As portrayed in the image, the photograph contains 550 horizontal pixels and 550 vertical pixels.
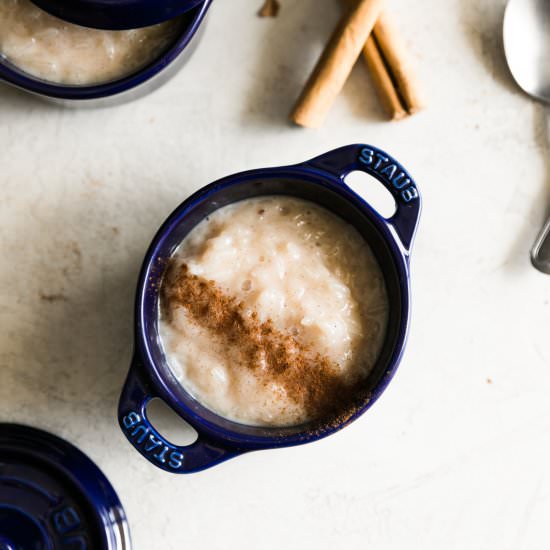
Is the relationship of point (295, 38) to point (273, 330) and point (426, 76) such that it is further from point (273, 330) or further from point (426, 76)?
point (273, 330)

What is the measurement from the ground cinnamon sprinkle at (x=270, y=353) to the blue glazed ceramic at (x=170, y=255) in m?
0.04

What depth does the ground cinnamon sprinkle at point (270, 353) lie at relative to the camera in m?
1.04

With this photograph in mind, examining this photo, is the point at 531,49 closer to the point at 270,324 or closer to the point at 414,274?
the point at 414,274

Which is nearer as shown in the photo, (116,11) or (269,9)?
(116,11)

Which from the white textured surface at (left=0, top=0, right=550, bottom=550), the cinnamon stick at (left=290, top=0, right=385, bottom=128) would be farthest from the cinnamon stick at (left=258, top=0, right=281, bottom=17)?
the cinnamon stick at (left=290, top=0, right=385, bottom=128)

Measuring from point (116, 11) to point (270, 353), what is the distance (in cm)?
51

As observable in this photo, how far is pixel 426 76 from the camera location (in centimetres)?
125

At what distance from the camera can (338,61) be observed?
118 centimetres

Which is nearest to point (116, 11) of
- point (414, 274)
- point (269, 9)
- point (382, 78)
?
point (269, 9)

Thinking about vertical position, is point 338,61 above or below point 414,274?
above

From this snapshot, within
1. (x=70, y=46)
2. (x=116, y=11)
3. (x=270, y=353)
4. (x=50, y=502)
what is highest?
(x=116, y=11)

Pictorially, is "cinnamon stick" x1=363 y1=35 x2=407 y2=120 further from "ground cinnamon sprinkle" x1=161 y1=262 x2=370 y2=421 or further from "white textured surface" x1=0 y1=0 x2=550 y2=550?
"ground cinnamon sprinkle" x1=161 y1=262 x2=370 y2=421

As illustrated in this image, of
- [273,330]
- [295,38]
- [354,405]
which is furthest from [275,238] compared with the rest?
[295,38]

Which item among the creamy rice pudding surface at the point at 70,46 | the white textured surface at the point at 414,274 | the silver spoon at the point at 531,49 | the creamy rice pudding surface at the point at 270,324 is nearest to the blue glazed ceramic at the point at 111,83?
the creamy rice pudding surface at the point at 70,46
